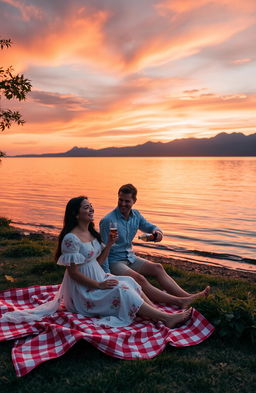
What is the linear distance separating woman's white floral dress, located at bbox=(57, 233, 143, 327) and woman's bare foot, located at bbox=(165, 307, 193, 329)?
529 millimetres

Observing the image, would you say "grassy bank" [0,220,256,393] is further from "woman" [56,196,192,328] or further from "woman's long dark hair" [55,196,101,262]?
"woman's long dark hair" [55,196,101,262]

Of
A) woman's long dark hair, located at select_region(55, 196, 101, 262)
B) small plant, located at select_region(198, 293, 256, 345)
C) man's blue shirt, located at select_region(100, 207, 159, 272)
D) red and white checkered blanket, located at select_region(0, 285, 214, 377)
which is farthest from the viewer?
man's blue shirt, located at select_region(100, 207, 159, 272)

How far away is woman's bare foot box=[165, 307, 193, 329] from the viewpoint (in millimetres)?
5699

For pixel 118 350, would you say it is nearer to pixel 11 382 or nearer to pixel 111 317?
pixel 111 317

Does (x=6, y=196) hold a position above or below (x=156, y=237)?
below

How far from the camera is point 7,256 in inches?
410

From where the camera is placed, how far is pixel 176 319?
18.8ft

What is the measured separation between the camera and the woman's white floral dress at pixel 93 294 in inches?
222

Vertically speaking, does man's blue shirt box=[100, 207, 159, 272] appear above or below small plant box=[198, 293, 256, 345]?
above

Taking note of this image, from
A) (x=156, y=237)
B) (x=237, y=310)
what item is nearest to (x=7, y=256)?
(x=156, y=237)

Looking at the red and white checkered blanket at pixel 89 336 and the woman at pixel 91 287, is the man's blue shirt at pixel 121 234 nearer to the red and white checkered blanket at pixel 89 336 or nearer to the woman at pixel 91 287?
the woman at pixel 91 287

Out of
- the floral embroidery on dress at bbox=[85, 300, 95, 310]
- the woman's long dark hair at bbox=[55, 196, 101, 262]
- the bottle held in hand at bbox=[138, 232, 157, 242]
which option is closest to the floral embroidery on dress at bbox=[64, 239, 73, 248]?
the woman's long dark hair at bbox=[55, 196, 101, 262]

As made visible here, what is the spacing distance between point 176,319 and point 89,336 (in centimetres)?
149

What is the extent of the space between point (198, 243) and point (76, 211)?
11.3 m
